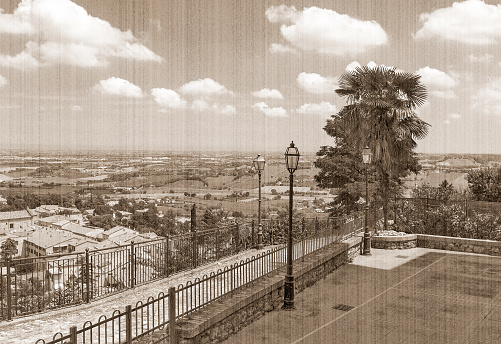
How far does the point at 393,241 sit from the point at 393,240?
0.04 meters

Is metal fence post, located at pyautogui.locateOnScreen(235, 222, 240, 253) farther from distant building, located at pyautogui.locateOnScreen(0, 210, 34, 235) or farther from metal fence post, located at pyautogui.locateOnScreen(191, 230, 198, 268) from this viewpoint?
distant building, located at pyautogui.locateOnScreen(0, 210, 34, 235)

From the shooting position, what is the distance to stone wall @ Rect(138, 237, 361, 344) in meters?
7.49

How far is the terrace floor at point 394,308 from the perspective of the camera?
8883mm

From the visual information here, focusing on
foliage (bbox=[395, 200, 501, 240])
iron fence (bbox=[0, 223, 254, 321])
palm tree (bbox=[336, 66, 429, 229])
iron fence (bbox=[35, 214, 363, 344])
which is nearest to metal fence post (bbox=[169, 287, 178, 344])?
iron fence (bbox=[35, 214, 363, 344])

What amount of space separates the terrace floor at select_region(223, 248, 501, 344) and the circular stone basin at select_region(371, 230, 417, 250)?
8.33 ft

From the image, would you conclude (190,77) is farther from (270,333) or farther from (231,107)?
(270,333)

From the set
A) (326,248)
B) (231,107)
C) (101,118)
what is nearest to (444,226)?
(326,248)

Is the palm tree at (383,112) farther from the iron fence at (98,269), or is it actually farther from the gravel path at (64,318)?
the gravel path at (64,318)

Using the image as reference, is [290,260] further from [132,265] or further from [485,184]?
[485,184]

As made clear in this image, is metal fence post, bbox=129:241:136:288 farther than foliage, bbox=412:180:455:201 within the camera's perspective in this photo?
No

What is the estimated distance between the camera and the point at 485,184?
103 ft

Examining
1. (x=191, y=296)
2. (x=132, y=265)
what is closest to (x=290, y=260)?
(x=191, y=296)

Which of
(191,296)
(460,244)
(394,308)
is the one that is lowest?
(394,308)

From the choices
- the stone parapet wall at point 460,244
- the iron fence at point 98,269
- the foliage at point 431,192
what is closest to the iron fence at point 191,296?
the iron fence at point 98,269
